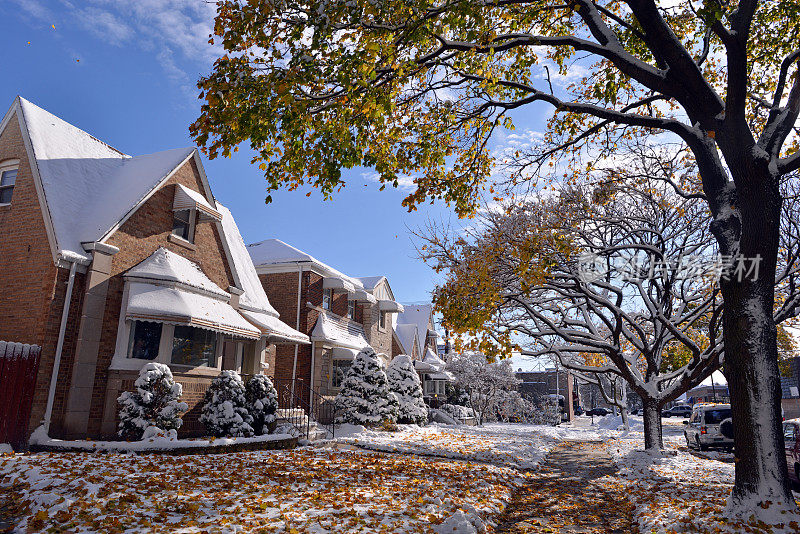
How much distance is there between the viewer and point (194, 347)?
15.5 metres

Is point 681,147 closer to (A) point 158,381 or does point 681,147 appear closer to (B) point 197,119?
(B) point 197,119

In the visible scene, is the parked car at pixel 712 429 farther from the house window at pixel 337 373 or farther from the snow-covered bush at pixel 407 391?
the house window at pixel 337 373

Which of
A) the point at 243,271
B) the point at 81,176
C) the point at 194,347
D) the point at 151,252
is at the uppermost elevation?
the point at 81,176

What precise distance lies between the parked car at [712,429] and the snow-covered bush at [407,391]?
1224cm

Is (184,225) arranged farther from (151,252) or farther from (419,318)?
(419,318)

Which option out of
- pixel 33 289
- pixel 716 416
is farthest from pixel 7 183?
pixel 716 416

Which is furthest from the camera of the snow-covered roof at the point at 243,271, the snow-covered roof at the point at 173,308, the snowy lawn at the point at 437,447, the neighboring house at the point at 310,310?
the neighboring house at the point at 310,310

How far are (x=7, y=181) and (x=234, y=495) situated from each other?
1218 cm

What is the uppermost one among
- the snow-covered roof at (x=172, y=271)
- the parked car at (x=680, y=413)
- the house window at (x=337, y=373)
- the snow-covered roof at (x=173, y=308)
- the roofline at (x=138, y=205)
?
the roofline at (x=138, y=205)

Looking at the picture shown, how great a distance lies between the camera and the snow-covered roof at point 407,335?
3941 cm

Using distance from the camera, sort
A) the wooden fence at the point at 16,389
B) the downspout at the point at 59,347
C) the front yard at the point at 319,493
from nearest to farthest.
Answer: the front yard at the point at 319,493
the wooden fence at the point at 16,389
the downspout at the point at 59,347

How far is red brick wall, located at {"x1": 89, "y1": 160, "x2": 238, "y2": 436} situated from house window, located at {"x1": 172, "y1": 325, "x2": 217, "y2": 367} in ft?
1.68

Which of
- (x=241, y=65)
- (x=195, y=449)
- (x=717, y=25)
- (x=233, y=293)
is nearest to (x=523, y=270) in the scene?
(x=717, y=25)

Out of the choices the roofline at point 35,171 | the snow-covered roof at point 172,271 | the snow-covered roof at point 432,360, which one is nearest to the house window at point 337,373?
the snow-covered roof at point 172,271
